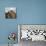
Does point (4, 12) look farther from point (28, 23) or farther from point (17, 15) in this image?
point (28, 23)

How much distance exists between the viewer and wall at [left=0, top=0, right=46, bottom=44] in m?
3.67

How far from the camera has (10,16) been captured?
3.67 m

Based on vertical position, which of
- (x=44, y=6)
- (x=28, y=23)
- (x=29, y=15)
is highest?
(x=44, y=6)

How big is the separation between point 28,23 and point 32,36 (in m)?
0.41

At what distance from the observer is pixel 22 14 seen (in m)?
3.69

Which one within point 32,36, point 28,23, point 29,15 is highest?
point 29,15

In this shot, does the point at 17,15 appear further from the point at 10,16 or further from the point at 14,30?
the point at 14,30

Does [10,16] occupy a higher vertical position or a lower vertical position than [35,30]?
higher

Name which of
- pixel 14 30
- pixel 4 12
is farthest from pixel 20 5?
pixel 14 30

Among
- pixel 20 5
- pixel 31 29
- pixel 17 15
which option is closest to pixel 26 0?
pixel 20 5

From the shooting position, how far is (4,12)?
3.68m

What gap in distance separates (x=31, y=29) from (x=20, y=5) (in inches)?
30.2

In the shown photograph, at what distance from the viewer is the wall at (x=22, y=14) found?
3670mm

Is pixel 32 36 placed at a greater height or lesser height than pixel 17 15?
lesser
